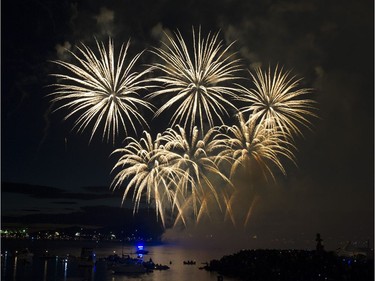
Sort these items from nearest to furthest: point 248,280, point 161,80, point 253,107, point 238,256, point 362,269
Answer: point 161,80, point 253,107, point 362,269, point 248,280, point 238,256

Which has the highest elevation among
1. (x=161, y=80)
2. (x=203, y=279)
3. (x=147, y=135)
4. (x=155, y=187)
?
(x=161, y=80)

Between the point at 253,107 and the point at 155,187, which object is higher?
the point at 253,107

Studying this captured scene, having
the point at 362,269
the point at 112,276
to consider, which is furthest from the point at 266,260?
the point at 112,276

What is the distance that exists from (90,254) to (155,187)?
93713 mm

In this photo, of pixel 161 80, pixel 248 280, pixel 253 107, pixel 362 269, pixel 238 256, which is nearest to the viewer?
pixel 161 80

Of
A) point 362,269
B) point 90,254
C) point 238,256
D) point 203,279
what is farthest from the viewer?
point 90,254

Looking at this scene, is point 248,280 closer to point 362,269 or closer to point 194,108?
point 362,269

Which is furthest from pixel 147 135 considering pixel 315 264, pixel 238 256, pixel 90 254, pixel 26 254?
pixel 26 254

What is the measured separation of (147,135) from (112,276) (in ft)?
222

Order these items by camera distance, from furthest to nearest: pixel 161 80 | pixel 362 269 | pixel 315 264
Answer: pixel 315 264 → pixel 362 269 → pixel 161 80

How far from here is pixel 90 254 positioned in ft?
379

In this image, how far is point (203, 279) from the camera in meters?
81.9

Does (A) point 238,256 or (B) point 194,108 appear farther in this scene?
(A) point 238,256

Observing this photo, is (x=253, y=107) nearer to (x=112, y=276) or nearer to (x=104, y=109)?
(x=104, y=109)
